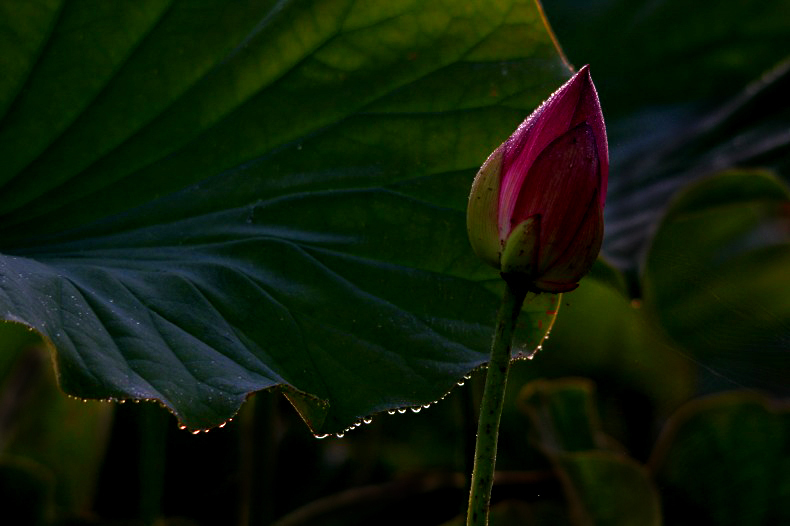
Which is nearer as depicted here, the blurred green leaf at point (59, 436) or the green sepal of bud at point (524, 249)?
the green sepal of bud at point (524, 249)

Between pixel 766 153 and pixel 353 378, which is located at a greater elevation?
pixel 766 153

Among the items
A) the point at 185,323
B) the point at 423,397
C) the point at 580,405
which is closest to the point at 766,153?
the point at 580,405

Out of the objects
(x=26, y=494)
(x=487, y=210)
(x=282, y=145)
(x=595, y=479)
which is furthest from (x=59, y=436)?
(x=487, y=210)

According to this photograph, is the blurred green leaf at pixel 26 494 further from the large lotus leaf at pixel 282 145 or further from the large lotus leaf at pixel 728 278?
the large lotus leaf at pixel 728 278

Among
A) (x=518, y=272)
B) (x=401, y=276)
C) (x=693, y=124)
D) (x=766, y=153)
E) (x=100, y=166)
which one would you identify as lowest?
(x=518, y=272)

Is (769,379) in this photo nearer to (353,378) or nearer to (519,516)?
(353,378)

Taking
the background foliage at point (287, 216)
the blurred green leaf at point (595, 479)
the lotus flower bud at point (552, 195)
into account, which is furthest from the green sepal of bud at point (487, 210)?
the blurred green leaf at point (595, 479)
